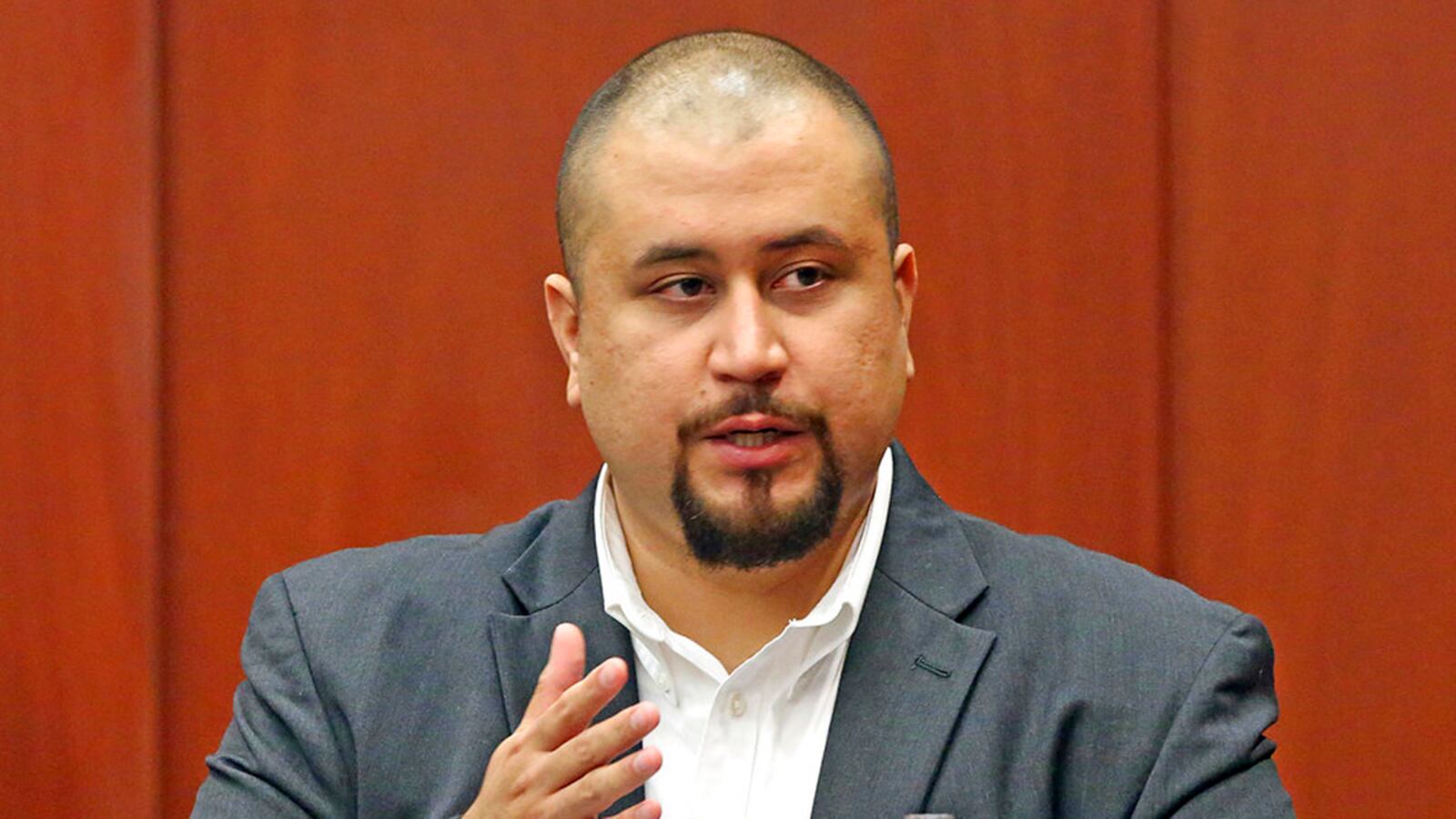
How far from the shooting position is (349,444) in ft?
7.17

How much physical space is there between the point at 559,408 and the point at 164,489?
53 centimetres

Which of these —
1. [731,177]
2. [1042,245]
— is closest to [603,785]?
[731,177]

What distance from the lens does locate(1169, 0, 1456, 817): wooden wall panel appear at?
6.93 ft

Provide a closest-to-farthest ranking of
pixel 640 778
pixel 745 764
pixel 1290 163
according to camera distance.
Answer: pixel 640 778 < pixel 745 764 < pixel 1290 163

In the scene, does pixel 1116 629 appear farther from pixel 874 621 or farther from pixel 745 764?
pixel 745 764

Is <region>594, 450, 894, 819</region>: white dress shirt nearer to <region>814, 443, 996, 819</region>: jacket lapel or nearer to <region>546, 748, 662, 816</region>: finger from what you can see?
<region>814, 443, 996, 819</region>: jacket lapel

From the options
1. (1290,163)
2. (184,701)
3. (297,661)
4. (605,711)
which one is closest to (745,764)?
(605,711)

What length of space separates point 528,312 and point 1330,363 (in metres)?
1.04

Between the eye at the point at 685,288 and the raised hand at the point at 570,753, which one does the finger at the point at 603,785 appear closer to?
the raised hand at the point at 570,753

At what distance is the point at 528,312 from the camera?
2.18 m

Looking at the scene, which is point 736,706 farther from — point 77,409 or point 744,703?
point 77,409

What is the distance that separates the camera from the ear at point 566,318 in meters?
1.68

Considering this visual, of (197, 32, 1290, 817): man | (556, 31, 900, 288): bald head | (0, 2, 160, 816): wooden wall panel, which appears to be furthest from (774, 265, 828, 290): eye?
(0, 2, 160, 816): wooden wall panel

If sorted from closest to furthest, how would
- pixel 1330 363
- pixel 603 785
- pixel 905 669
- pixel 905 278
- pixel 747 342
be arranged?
1. pixel 603 785
2. pixel 747 342
3. pixel 905 669
4. pixel 905 278
5. pixel 1330 363
